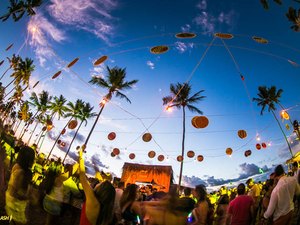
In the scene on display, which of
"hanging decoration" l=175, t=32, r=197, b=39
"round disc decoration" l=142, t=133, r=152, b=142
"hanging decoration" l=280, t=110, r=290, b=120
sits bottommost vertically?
"hanging decoration" l=175, t=32, r=197, b=39

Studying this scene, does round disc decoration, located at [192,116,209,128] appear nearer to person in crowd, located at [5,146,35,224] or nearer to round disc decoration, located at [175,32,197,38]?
round disc decoration, located at [175,32,197,38]

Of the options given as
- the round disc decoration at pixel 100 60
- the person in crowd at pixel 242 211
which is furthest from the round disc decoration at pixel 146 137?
the person in crowd at pixel 242 211

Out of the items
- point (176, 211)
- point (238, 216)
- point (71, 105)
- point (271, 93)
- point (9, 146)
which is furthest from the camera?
point (71, 105)

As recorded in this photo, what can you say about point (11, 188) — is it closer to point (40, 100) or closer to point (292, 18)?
point (292, 18)

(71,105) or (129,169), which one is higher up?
(71,105)

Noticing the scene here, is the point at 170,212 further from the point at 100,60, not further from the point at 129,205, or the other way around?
the point at 100,60

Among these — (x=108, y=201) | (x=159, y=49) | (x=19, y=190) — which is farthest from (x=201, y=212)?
(x=159, y=49)

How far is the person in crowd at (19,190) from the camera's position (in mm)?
3393

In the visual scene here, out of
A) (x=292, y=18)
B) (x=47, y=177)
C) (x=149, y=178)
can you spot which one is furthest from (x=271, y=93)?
(x=47, y=177)

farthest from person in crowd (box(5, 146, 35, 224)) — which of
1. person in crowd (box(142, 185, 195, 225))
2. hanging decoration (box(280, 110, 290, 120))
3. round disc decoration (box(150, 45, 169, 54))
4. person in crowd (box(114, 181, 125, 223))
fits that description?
hanging decoration (box(280, 110, 290, 120))

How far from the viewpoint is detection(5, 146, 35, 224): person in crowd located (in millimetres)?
3393

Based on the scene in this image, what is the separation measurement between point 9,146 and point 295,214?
1035cm

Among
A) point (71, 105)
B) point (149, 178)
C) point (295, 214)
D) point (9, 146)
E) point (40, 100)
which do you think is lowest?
point (295, 214)

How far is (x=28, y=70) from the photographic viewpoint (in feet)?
184
